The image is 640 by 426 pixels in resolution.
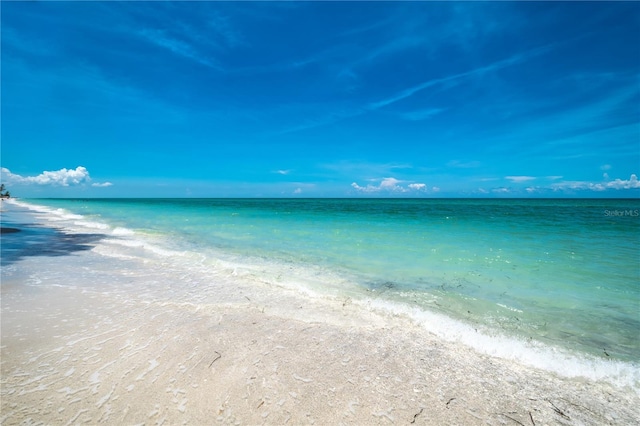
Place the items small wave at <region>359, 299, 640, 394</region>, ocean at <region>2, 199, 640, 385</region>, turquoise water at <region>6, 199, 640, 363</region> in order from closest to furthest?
small wave at <region>359, 299, 640, 394</region>, ocean at <region>2, 199, 640, 385</region>, turquoise water at <region>6, 199, 640, 363</region>

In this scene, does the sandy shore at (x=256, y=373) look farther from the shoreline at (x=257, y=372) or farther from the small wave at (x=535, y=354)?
the small wave at (x=535, y=354)

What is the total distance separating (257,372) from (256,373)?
0.05 ft

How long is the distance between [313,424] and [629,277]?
32.2 feet

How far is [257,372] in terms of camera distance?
3.27m

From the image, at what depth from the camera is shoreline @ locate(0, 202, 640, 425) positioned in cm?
272

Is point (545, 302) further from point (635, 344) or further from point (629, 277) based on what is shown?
point (629, 277)

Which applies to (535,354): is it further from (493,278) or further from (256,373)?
(493,278)

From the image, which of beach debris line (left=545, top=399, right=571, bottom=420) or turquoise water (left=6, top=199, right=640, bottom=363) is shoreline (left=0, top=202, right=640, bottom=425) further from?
turquoise water (left=6, top=199, right=640, bottom=363)

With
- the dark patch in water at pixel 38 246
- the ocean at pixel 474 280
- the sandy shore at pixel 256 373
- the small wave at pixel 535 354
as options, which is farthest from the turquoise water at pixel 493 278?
the dark patch in water at pixel 38 246

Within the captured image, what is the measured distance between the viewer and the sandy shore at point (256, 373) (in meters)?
2.71

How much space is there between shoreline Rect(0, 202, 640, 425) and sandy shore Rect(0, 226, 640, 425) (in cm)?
1

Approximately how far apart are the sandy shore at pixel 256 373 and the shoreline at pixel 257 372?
0.01 m

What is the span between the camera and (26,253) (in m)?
9.18

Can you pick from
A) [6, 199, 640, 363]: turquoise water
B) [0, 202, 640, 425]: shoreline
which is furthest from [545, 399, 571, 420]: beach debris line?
[6, 199, 640, 363]: turquoise water
